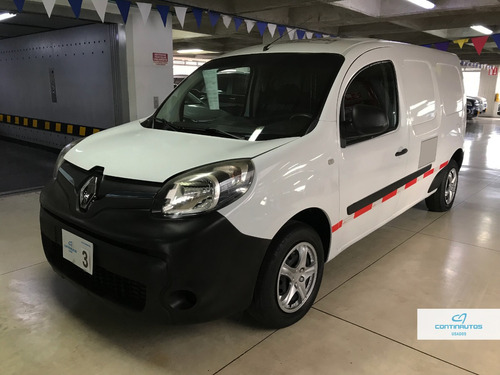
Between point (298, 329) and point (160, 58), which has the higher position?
point (160, 58)

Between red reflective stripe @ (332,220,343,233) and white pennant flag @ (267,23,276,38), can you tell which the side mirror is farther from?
white pennant flag @ (267,23,276,38)

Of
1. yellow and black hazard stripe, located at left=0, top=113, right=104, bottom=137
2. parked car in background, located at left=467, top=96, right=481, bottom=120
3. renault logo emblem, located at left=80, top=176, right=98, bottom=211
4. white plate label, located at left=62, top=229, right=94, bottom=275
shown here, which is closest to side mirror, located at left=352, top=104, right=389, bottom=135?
renault logo emblem, located at left=80, top=176, right=98, bottom=211

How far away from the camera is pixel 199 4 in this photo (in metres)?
6.08

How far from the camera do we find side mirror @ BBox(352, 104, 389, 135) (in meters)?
2.73

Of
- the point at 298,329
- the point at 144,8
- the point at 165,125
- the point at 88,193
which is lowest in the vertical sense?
the point at 298,329

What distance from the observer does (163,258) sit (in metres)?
2.00

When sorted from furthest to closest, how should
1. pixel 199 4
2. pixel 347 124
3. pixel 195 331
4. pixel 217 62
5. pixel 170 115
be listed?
1. pixel 199 4
2. pixel 217 62
3. pixel 170 115
4. pixel 347 124
5. pixel 195 331

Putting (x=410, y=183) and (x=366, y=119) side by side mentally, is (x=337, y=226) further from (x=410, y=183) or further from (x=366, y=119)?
(x=410, y=183)

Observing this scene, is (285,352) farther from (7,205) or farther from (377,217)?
(7,205)

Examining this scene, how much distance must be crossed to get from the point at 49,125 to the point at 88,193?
7.05 meters

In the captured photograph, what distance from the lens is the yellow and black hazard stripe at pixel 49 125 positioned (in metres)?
7.67

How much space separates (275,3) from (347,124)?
409cm

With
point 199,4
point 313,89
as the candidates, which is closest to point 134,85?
point 199,4

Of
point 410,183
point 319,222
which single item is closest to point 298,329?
point 319,222
